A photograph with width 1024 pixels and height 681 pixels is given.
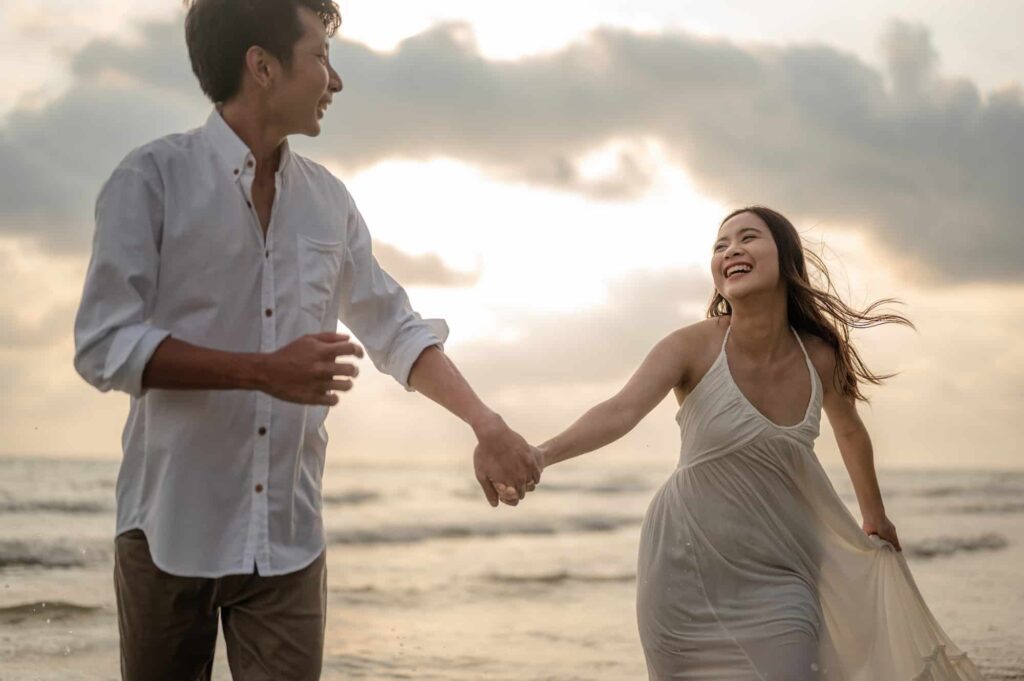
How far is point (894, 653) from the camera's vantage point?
4.23 metres

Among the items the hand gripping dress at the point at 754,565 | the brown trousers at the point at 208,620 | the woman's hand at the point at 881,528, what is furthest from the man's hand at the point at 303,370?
the woman's hand at the point at 881,528

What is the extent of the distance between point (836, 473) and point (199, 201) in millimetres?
28593

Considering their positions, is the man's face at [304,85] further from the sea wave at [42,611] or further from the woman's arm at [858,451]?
the sea wave at [42,611]

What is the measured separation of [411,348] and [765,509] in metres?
1.73

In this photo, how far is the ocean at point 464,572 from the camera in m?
9.39

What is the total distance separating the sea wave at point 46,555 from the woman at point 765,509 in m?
11.7

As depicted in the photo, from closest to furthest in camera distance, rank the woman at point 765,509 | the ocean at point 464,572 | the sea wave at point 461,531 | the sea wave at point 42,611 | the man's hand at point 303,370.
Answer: the man's hand at point 303,370 < the woman at point 765,509 < the ocean at point 464,572 < the sea wave at point 42,611 < the sea wave at point 461,531

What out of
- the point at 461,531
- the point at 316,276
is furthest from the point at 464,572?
the point at 316,276

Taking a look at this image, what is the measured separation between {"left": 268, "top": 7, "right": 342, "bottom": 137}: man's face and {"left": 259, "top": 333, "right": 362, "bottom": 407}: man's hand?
0.67m

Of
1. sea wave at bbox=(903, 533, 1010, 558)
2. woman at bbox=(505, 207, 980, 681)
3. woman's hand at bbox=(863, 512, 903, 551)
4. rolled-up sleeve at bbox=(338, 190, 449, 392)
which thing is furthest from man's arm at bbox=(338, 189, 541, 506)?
sea wave at bbox=(903, 533, 1010, 558)

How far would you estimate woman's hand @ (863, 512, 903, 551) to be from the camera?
436cm

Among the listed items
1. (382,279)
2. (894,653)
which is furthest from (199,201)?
(894,653)

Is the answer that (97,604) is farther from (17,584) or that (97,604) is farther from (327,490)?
(327,490)

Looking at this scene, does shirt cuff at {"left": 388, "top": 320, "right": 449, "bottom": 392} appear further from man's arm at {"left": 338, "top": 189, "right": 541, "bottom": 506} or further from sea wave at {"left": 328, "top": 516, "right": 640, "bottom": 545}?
sea wave at {"left": 328, "top": 516, "right": 640, "bottom": 545}
